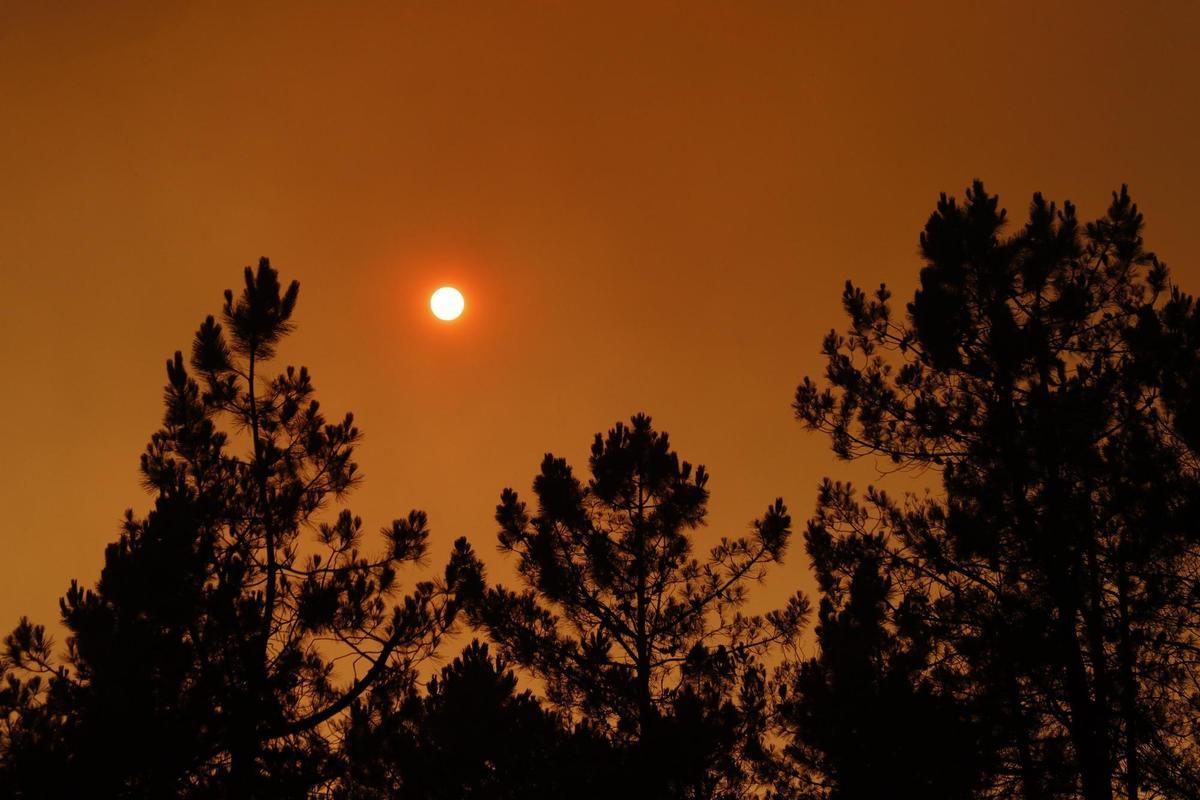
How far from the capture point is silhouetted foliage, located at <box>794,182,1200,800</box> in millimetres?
9539

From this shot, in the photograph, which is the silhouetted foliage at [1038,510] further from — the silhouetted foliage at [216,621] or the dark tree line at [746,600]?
the silhouetted foliage at [216,621]

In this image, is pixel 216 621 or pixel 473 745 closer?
pixel 216 621

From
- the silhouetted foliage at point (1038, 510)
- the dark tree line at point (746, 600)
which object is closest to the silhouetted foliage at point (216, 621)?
the dark tree line at point (746, 600)

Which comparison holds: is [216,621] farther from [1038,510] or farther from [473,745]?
[1038,510]

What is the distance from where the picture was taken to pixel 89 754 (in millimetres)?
8539

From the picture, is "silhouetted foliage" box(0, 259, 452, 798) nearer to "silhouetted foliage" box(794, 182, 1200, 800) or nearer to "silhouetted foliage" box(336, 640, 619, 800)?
"silhouetted foliage" box(336, 640, 619, 800)

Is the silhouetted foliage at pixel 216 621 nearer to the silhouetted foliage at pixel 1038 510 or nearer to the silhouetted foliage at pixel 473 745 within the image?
the silhouetted foliage at pixel 473 745

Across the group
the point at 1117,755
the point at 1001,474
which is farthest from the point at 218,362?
the point at 1117,755

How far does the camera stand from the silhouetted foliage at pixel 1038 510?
31.3ft

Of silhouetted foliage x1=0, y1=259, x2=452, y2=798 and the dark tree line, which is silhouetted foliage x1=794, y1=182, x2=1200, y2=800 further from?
silhouetted foliage x1=0, y1=259, x2=452, y2=798

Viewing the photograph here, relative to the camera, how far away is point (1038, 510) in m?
10.4

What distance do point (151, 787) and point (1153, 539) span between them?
10974mm

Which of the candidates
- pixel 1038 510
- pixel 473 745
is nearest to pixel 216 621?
pixel 473 745

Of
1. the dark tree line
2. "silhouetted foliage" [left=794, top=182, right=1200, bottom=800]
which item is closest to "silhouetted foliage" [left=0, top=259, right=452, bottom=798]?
the dark tree line
